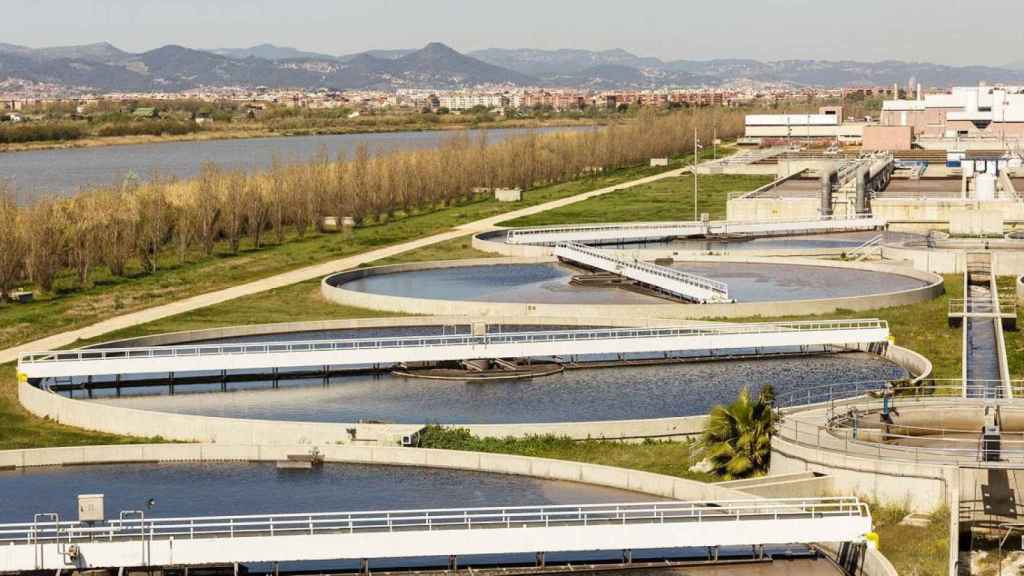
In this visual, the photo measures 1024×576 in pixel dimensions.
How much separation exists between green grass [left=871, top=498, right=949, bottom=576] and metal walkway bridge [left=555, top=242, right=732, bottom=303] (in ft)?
91.2

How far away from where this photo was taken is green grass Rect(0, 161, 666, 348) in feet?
214

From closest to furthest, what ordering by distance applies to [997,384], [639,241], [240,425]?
[240,425], [997,384], [639,241]

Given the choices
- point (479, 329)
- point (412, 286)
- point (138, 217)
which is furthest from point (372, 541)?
point (138, 217)

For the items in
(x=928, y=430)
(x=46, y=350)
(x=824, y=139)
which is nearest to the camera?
(x=928, y=430)

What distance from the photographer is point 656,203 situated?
112 meters

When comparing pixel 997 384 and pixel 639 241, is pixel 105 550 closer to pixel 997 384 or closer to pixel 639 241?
pixel 997 384

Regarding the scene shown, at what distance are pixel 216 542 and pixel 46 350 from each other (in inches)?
1074

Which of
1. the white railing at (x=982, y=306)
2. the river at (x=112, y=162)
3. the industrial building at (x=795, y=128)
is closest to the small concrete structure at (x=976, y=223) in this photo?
the white railing at (x=982, y=306)

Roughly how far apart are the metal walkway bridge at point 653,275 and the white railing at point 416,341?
558 cm

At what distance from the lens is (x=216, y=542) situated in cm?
3259

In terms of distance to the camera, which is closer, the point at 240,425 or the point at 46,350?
the point at 240,425

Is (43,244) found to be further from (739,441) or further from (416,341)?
(739,441)

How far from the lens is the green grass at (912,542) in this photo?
31.9 meters

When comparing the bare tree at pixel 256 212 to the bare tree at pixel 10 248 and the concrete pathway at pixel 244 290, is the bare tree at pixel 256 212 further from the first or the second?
the bare tree at pixel 10 248
